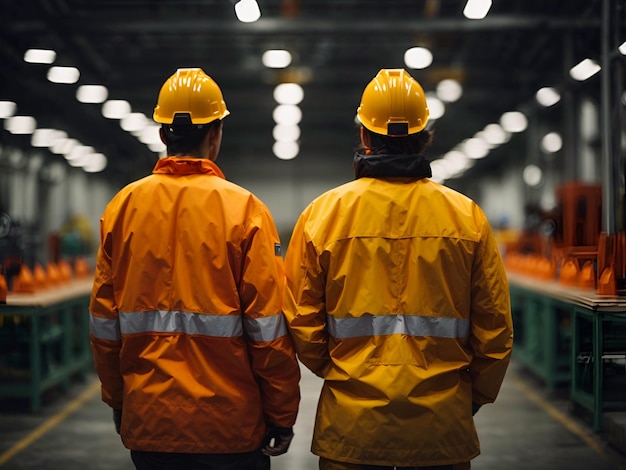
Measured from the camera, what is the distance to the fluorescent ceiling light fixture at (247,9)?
8.81 m

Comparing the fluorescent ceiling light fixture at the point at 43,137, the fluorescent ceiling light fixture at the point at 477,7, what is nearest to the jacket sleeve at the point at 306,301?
the fluorescent ceiling light fixture at the point at 477,7

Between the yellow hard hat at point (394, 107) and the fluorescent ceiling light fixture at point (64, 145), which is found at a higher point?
the fluorescent ceiling light fixture at point (64, 145)

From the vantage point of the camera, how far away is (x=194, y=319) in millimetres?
3082

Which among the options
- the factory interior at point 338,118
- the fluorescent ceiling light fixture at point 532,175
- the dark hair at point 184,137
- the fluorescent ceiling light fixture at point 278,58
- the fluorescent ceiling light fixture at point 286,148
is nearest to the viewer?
the dark hair at point 184,137

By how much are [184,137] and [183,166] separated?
0.62ft

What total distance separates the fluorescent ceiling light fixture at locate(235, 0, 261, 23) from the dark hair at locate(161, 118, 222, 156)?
5766mm

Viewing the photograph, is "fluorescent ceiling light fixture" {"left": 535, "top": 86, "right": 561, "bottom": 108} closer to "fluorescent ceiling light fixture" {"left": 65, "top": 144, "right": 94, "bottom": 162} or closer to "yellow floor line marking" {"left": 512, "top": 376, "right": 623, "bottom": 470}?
"yellow floor line marking" {"left": 512, "top": 376, "right": 623, "bottom": 470}

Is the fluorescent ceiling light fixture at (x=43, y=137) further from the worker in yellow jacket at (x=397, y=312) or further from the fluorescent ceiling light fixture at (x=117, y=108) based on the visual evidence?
the worker in yellow jacket at (x=397, y=312)

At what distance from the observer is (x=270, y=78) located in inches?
693

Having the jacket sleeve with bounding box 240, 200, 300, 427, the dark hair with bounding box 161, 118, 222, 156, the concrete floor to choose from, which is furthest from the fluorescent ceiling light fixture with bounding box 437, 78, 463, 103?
the jacket sleeve with bounding box 240, 200, 300, 427

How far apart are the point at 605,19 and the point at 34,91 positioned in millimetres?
9870

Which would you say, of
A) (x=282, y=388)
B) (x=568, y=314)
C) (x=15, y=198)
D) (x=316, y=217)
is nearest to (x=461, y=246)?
(x=316, y=217)

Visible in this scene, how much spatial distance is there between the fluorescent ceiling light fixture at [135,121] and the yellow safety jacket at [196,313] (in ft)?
38.3

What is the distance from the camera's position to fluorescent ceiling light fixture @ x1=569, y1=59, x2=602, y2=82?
10.6 m
